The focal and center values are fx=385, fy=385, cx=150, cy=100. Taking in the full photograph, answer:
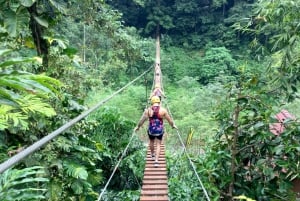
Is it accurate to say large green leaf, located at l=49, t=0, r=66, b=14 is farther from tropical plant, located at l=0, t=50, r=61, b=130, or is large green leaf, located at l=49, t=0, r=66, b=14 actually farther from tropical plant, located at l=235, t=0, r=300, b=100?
tropical plant, located at l=235, t=0, r=300, b=100

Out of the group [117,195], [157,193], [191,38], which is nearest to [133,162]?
[117,195]

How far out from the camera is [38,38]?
2.01m

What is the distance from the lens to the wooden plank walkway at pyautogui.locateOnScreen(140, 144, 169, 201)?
245 centimetres

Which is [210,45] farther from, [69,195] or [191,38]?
[69,195]

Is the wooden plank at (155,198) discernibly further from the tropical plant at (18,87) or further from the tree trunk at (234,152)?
the tropical plant at (18,87)

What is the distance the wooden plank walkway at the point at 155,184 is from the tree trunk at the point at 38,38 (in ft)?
3.40

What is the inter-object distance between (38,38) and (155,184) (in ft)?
4.19

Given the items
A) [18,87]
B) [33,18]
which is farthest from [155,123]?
[18,87]

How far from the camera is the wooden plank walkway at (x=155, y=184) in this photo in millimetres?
2447

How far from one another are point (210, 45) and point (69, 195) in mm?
17341

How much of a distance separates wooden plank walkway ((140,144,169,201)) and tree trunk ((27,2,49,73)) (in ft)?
3.40

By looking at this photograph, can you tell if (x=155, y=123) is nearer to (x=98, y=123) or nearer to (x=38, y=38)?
(x=98, y=123)

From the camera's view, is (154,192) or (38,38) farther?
(154,192)

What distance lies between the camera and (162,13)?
65.9ft
